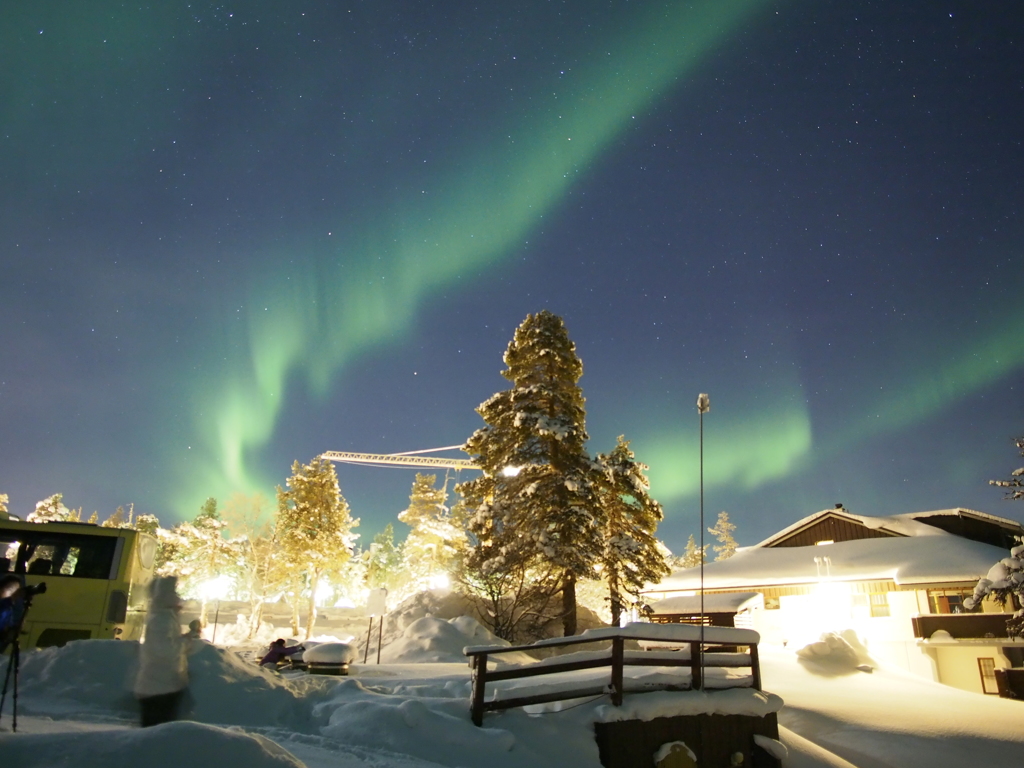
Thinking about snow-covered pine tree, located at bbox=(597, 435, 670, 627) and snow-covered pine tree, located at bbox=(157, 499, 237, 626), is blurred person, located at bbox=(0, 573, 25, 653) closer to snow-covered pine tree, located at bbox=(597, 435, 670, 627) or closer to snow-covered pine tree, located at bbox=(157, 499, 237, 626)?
snow-covered pine tree, located at bbox=(597, 435, 670, 627)

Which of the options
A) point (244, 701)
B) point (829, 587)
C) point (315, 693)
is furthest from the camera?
point (829, 587)

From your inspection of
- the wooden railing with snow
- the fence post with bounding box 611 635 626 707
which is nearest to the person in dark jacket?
the wooden railing with snow

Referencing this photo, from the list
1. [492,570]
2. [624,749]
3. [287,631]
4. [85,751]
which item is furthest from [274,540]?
[85,751]

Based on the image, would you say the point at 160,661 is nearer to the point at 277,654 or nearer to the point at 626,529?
the point at 277,654

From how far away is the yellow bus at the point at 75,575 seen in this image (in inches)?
543

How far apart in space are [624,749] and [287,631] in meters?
44.5

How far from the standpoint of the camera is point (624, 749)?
1009 cm

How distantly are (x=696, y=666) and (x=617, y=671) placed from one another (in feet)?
5.67

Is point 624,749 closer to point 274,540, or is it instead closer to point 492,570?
point 492,570

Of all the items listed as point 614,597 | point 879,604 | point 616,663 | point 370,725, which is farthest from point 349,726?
point 879,604

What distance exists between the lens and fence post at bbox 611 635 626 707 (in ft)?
33.6

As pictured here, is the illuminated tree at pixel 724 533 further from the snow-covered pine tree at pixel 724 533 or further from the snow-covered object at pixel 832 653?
the snow-covered object at pixel 832 653

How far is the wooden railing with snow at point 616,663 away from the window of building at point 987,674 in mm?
19021

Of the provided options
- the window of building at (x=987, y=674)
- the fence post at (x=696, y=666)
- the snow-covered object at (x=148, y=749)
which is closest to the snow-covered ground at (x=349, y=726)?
the snow-covered object at (x=148, y=749)
